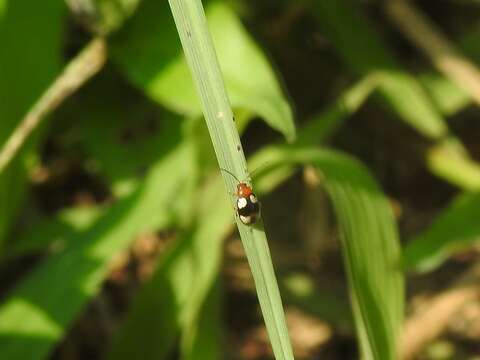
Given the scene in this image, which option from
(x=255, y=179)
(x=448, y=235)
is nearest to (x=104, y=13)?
→ (x=255, y=179)

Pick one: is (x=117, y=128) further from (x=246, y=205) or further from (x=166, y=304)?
(x=246, y=205)

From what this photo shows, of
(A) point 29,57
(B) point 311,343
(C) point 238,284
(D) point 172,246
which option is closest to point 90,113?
(A) point 29,57

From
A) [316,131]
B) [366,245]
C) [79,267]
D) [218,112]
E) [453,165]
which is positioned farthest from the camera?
[453,165]

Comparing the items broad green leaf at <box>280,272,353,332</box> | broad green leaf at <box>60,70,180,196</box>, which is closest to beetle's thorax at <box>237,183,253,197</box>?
broad green leaf at <box>60,70,180,196</box>

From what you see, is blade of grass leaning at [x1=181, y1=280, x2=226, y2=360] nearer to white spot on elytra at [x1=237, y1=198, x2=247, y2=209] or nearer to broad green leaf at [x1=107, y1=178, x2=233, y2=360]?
broad green leaf at [x1=107, y1=178, x2=233, y2=360]

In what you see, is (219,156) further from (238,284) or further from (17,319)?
(238,284)
